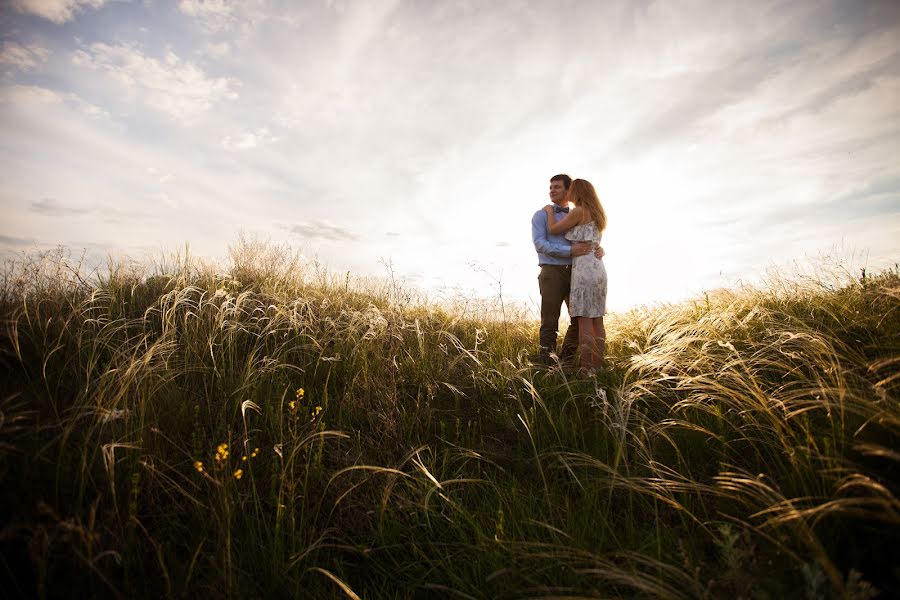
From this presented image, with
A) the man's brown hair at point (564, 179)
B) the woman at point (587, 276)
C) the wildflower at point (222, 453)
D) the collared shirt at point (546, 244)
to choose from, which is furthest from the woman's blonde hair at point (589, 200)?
the wildflower at point (222, 453)

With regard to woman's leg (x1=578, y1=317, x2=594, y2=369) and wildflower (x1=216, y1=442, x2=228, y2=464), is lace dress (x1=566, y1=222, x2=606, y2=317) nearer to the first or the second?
woman's leg (x1=578, y1=317, x2=594, y2=369)

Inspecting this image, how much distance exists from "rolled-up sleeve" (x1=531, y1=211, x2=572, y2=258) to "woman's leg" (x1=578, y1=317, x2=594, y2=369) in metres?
0.90

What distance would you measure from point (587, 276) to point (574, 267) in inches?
8.3

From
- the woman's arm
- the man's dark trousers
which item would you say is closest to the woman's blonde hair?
the woman's arm

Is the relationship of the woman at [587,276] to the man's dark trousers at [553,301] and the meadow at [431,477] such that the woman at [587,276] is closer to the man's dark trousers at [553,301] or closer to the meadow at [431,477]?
the man's dark trousers at [553,301]

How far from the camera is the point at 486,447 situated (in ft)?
9.78

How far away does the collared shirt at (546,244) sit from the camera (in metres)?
5.09

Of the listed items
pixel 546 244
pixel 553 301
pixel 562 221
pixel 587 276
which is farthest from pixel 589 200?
pixel 553 301

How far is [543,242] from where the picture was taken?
5.15 metres

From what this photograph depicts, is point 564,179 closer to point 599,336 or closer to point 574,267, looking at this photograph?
point 574,267

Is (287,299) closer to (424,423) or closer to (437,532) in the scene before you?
(424,423)

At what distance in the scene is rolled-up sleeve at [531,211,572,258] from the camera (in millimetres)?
5047

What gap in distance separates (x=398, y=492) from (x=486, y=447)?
0.85 metres

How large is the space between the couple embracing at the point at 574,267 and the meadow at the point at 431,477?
32.5 inches
